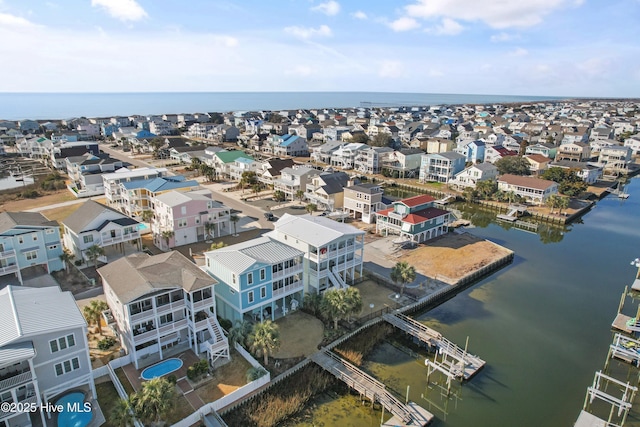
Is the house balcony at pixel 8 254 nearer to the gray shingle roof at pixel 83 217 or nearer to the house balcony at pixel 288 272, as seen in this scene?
the gray shingle roof at pixel 83 217

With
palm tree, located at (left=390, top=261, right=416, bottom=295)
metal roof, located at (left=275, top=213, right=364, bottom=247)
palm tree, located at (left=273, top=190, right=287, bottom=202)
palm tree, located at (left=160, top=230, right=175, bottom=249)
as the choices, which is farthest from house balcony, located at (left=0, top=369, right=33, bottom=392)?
palm tree, located at (left=273, top=190, right=287, bottom=202)

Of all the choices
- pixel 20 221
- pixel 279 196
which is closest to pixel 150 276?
pixel 20 221

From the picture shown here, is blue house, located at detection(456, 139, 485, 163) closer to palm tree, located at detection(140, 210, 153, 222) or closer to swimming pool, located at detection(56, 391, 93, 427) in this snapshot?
palm tree, located at detection(140, 210, 153, 222)

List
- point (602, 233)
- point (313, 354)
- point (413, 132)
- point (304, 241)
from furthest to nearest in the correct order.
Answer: point (413, 132)
point (602, 233)
point (304, 241)
point (313, 354)

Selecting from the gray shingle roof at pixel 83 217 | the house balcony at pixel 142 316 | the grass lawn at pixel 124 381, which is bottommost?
the grass lawn at pixel 124 381

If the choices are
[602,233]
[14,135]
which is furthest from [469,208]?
[14,135]

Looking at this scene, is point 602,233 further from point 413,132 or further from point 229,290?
point 413,132

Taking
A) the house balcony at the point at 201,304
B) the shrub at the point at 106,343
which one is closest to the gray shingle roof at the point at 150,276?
the house balcony at the point at 201,304
